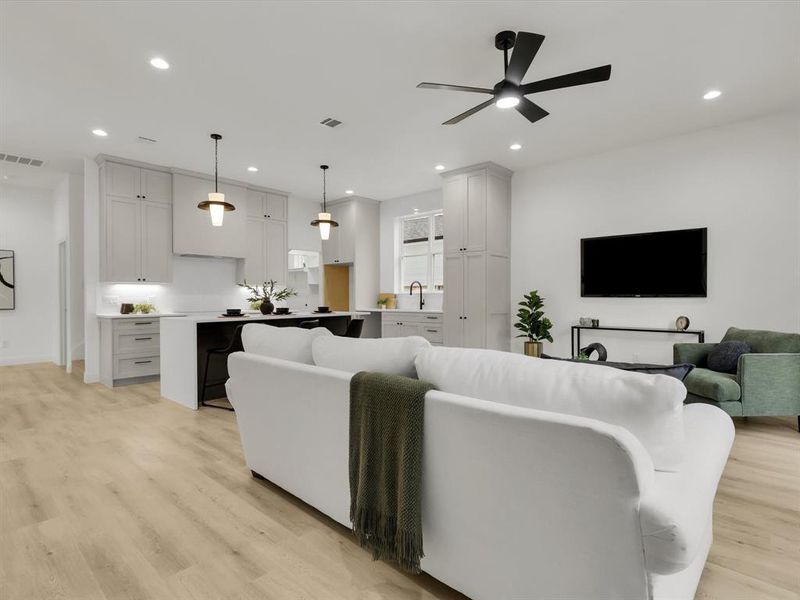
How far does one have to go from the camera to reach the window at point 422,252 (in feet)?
23.5

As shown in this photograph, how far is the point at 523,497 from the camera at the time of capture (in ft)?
3.82

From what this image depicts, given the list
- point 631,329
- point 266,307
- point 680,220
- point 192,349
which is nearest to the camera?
point 192,349

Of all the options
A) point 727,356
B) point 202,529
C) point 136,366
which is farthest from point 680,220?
point 136,366

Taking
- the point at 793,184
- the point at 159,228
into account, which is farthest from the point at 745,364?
the point at 159,228

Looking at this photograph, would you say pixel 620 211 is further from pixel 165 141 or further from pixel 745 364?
pixel 165 141

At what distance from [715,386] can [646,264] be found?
81.5 inches

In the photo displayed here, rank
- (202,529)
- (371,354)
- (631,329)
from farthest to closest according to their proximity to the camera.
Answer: (631,329) → (202,529) → (371,354)

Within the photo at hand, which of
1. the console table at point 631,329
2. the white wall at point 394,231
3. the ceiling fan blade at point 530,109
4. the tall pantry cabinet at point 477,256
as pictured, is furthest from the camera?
the white wall at point 394,231

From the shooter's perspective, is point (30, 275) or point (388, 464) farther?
point (30, 275)

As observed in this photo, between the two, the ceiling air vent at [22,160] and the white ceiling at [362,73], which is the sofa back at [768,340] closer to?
the white ceiling at [362,73]

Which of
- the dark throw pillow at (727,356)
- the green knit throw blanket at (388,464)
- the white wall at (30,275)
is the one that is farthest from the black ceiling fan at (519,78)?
the white wall at (30,275)

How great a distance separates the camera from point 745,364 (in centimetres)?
319

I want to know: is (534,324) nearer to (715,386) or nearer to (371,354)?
(715,386)

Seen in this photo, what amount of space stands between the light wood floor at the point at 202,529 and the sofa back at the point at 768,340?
698mm
